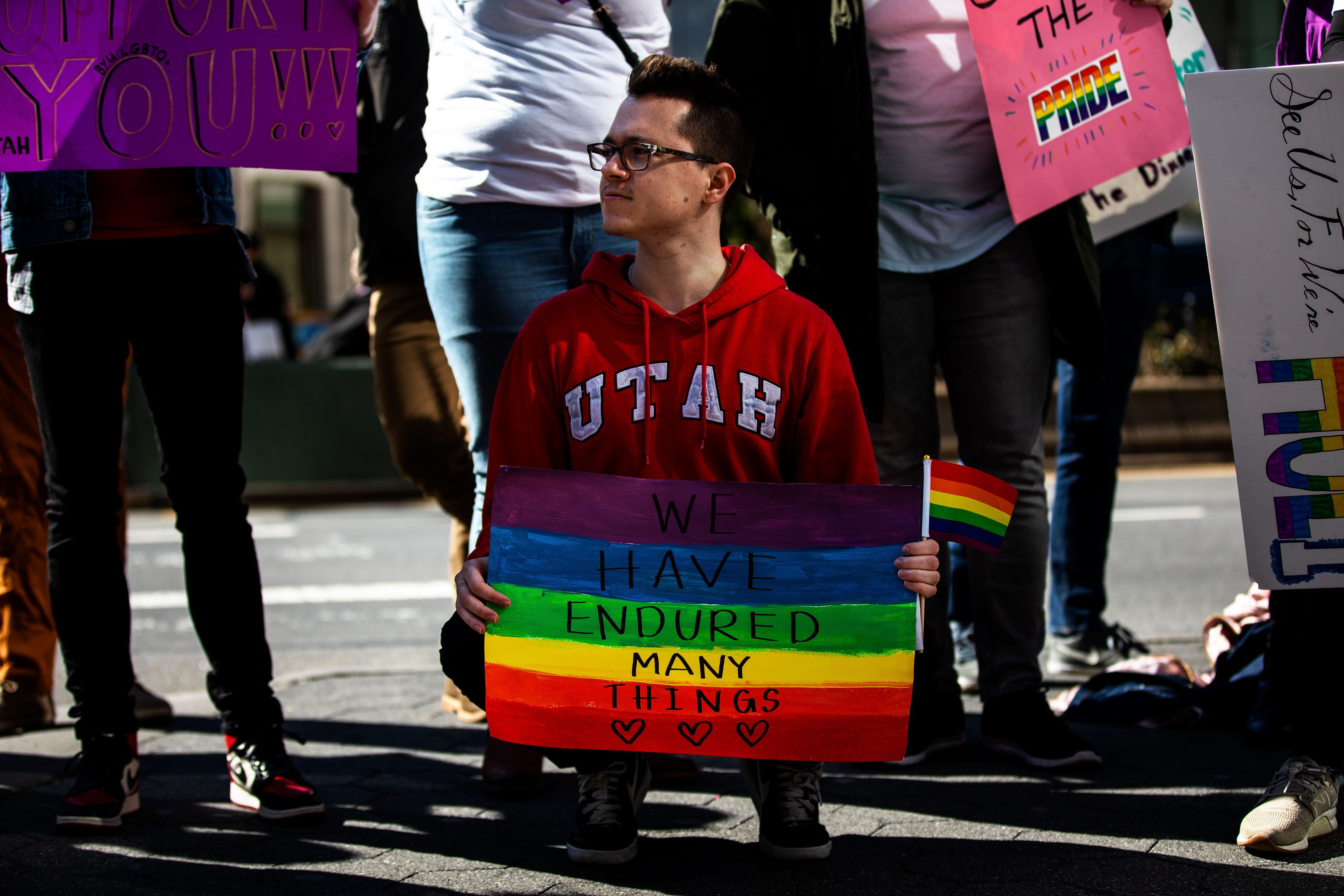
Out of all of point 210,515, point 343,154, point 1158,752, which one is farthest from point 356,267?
point 1158,752

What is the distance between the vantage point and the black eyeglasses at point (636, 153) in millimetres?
2480

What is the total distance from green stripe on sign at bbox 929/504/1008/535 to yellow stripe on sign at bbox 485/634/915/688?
9.3 inches

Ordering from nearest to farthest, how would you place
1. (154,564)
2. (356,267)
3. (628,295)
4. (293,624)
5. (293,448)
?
(628,295), (356,267), (293,624), (154,564), (293,448)

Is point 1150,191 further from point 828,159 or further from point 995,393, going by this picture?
point 828,159

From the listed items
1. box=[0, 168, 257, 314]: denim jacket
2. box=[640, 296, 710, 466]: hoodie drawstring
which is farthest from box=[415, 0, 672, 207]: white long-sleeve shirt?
box=[640, 296, 710, 466]: hoodie drawstring

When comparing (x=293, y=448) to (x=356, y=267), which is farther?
(x=293, y=448)

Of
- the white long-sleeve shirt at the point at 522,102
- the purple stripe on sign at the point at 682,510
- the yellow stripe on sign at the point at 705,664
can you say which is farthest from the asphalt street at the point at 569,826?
the white long-sleeve shirt at the point at 522,102

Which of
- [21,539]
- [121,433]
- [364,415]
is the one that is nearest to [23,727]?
[21,539]

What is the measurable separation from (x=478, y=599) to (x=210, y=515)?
870mm

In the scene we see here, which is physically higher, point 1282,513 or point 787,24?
point 787,24

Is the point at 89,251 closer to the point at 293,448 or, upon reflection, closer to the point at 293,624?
the point at 293,624

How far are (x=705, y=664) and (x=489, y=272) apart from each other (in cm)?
115

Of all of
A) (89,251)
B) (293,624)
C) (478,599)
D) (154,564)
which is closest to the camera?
(478,599)

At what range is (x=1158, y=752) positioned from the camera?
10.7 feet
